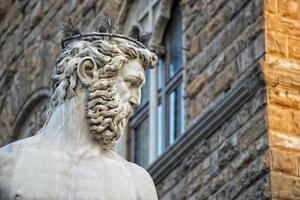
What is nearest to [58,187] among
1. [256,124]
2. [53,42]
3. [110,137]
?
[110,137]

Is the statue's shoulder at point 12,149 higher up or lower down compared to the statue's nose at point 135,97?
lower down

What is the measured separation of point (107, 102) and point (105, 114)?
48 millimetres

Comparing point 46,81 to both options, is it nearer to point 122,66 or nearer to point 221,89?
point 221,89

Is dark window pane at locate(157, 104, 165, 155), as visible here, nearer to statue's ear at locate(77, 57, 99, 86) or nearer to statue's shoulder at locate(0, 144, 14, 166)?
statue's ear at locate(77, 57, 99, 86)

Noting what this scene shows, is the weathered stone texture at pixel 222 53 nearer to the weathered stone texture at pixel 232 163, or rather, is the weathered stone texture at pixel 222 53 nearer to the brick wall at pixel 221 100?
the brick wall at pixel 221 100

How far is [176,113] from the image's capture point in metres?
12.5

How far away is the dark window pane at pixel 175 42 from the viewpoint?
1273 centimetres

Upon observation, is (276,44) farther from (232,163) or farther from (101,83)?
(101,83)

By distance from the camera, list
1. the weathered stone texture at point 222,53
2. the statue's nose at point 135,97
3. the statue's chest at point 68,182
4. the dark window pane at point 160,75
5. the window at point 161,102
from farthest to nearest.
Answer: the dark window pane at point 160,75 → the window at point 161,102 → the weathered stone texture at point 222,53 → the statue's nose at point 135,97 → the statue's chest at point 68,182

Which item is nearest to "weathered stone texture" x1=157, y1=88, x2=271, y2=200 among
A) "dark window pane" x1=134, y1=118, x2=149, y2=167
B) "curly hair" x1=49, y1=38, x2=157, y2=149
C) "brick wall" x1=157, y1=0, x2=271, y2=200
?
"brick wall" x1=157, y1=0, x2=271, y2=200

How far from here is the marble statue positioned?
4.49 m

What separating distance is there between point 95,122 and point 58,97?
0.56 ft

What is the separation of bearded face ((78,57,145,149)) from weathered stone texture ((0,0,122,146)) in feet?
33.5

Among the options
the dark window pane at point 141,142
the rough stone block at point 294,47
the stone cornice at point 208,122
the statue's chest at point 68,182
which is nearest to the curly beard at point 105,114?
the statue's chest at point 68,182
